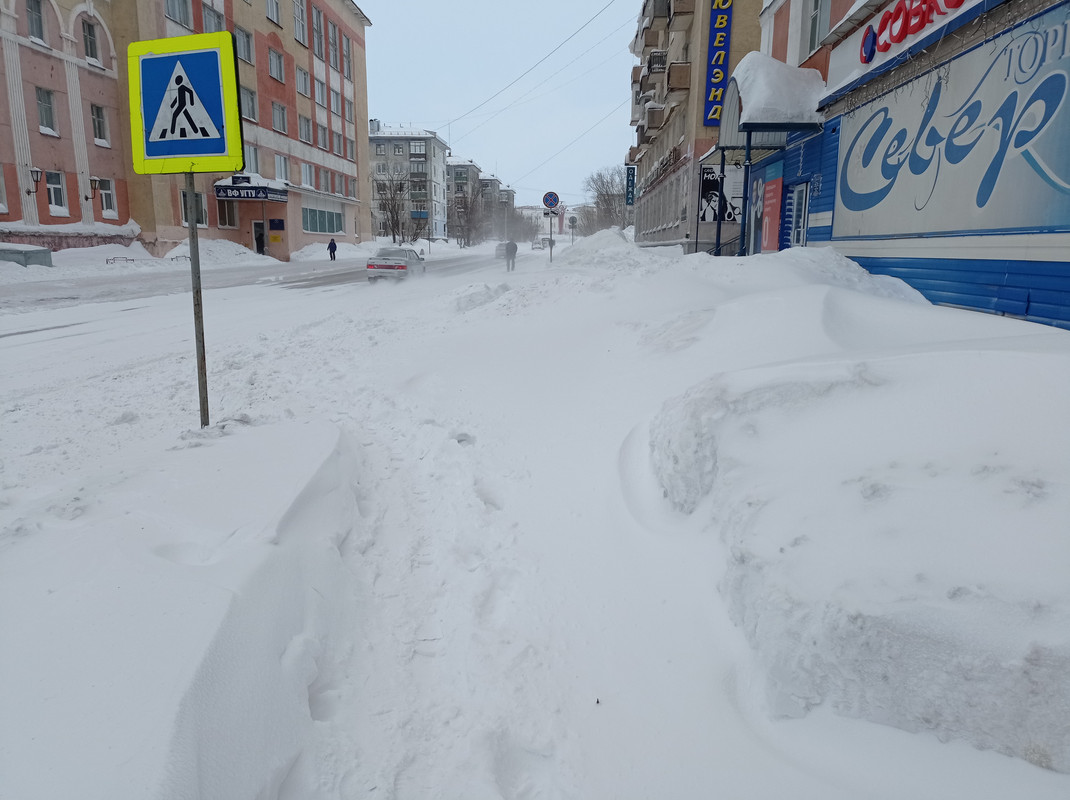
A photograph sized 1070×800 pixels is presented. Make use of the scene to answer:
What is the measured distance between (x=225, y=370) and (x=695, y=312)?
5.76 meters

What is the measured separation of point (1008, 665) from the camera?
214 cm

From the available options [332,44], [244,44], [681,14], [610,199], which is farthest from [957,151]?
[610,199]

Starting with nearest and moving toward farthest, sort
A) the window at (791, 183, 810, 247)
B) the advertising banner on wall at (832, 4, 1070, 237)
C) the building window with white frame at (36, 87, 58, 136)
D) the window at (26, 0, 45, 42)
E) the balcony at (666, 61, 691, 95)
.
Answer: the advertising banner on wall at (832, 4, 1070, 237)
the window at (791, 183, 810, 247)
the window at (26, 0, 45, 42)
the balcony at (666, 61, 691, 95)
the building window with white frame at (36, 87, 58, 136)

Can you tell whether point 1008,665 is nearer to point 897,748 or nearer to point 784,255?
point 897,748

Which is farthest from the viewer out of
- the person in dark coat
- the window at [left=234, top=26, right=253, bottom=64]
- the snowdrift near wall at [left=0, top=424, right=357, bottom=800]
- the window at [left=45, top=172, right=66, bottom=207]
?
the window at [left=234, top=26, right=253, bottom=64]

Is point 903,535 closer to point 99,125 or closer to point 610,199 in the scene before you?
point 99,125

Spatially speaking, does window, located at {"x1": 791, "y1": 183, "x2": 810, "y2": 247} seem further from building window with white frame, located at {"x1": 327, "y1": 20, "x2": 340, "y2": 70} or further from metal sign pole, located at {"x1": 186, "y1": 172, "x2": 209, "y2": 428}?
building window with white frame, located at {"x1": 327, "y1": 20, "x2": 340, "y2": 70}

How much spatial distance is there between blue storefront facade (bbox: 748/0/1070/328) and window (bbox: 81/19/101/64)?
105 feet

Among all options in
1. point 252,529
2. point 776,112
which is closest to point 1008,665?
point 252,529

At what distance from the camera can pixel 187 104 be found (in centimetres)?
485

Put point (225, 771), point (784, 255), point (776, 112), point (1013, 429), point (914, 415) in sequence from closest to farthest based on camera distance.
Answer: point (225, 771), point (1013, 429), point (914, 415), point (784, 255), point (776, 112)

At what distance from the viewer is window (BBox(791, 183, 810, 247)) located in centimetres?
1479

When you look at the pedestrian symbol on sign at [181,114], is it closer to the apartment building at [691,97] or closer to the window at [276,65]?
the apartment building at [691,97]

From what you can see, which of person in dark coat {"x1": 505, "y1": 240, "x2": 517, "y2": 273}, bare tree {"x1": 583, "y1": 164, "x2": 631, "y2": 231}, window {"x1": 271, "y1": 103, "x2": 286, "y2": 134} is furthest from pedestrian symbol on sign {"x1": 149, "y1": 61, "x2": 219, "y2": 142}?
bare tree {"x1": 583, "y1": 164, "x2": 631, "y2": 231}
